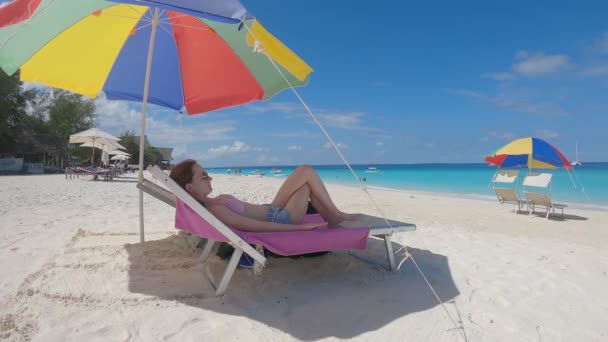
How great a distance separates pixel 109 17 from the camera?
3.36 metres

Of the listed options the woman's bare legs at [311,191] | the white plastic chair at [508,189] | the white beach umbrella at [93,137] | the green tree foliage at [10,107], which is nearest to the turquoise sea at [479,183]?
the white plastic chair at [508,189]

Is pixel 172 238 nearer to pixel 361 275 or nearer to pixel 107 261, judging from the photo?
pixel 107 261

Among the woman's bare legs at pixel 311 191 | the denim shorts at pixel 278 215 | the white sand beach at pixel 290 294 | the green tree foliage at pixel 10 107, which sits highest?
the green tree foliage at pixel 10 107

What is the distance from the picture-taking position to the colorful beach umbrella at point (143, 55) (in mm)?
2752

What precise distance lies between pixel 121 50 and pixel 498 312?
422 centimetres

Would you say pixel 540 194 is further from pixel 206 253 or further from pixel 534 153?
pixel 206 253

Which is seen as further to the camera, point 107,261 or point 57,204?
point 57,204

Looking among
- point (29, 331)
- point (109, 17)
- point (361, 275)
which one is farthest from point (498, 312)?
point (109, 17)

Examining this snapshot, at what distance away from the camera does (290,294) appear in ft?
8.59

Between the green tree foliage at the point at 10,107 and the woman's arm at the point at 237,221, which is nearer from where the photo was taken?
the woman's arm at the point at 237,221

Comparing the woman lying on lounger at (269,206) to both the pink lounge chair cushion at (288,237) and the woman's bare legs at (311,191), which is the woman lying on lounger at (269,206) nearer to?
the woman's bare legs at (311,191)

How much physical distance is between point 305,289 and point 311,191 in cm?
90

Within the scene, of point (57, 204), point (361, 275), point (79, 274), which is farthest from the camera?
point (57, 204)

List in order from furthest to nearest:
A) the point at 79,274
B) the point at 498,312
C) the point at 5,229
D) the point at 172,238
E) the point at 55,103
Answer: the point at 55,103
the point at 5,229
the point at 172,238
the point at 79,274
the point at 498,312
